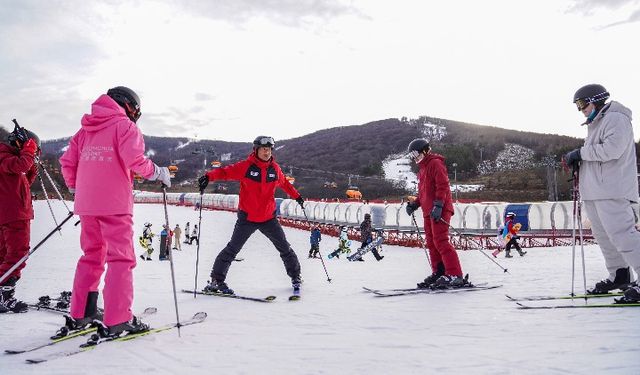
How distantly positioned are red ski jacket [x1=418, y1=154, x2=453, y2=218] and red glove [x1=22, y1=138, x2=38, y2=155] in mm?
4442

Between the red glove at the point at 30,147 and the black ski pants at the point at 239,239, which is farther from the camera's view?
the black ski pants at the point at 239,239

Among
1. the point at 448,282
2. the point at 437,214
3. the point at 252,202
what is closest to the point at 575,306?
the point at 448,282

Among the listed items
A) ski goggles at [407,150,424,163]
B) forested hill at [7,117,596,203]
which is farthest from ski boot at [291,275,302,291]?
forested hill at [7,117,596,203]

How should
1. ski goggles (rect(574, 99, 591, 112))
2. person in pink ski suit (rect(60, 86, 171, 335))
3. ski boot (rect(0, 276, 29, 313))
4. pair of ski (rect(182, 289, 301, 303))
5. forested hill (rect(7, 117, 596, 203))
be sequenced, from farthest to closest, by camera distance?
forested hill (rect(7, 117, 596, 203)), pair of ski (rect(182, 289, 301, 303)), ski goggles (rect(574, 99, 591, 112)), ski boot (rect(0, 276, 29, 313)), person in pink ski suit (rect(60, 86, 171, 335))

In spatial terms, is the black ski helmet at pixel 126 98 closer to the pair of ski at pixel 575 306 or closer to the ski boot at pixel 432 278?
the pair of ski at pixel 575 306

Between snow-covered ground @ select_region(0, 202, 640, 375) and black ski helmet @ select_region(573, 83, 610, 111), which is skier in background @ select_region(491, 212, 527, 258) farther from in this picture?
black ski helmet @ select_region(573, 83, 610, 111)

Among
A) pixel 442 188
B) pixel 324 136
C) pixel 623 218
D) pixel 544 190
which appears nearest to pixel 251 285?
pixel 442 188

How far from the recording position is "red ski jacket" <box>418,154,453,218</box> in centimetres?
582

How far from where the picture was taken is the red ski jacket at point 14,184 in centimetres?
461

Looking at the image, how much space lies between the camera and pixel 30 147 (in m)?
4.78

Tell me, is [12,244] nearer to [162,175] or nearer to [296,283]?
[162,175]

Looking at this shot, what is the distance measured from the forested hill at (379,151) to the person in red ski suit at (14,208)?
6281 cm

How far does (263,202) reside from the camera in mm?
5703

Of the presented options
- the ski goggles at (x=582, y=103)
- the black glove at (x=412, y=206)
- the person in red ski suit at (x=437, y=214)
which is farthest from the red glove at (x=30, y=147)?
the ski goggles at (x=582, y=103)
